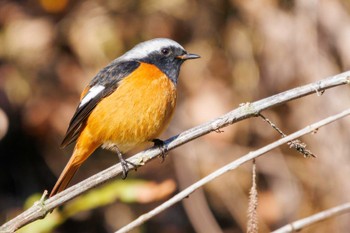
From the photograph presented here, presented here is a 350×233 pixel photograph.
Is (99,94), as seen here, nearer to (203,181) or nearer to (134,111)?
(134,111)

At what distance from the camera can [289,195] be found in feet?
21.5

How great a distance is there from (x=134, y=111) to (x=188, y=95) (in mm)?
3023

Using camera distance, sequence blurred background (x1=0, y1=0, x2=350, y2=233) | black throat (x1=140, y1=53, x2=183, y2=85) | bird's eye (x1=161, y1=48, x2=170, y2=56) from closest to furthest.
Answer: black throat (x1=140, y1=53, x2=183, y2=85)
bird's eye (x1=161, y1=48, x2=170, y2=56)
blurred background (x1=0, y1=0, x2=350, y2=233)

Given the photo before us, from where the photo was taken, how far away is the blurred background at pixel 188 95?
6332mm

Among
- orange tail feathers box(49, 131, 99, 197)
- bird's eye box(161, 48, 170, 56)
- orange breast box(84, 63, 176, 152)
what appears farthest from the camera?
bird's eye box(161, 48, 170, 56)

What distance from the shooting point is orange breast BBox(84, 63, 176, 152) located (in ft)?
12.9

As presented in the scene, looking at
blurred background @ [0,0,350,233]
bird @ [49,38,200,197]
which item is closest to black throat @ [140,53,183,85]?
bird @ [49,38,200,197]

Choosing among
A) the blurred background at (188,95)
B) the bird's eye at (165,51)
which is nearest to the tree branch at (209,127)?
the bird's eye at (165,51)

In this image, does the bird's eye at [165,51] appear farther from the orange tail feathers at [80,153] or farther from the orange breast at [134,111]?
the orange tail feathers at [80,153]

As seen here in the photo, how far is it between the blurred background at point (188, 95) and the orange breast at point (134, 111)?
7.55 feet

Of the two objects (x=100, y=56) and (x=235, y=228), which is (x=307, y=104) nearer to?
(x=235, y=228)

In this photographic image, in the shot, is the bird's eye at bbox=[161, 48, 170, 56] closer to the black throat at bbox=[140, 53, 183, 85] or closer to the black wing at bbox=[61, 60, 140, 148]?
the black throat at bbox=[140, 53, 183, 85]

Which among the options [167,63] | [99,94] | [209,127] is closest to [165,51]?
[167,63]

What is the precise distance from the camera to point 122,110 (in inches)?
157
